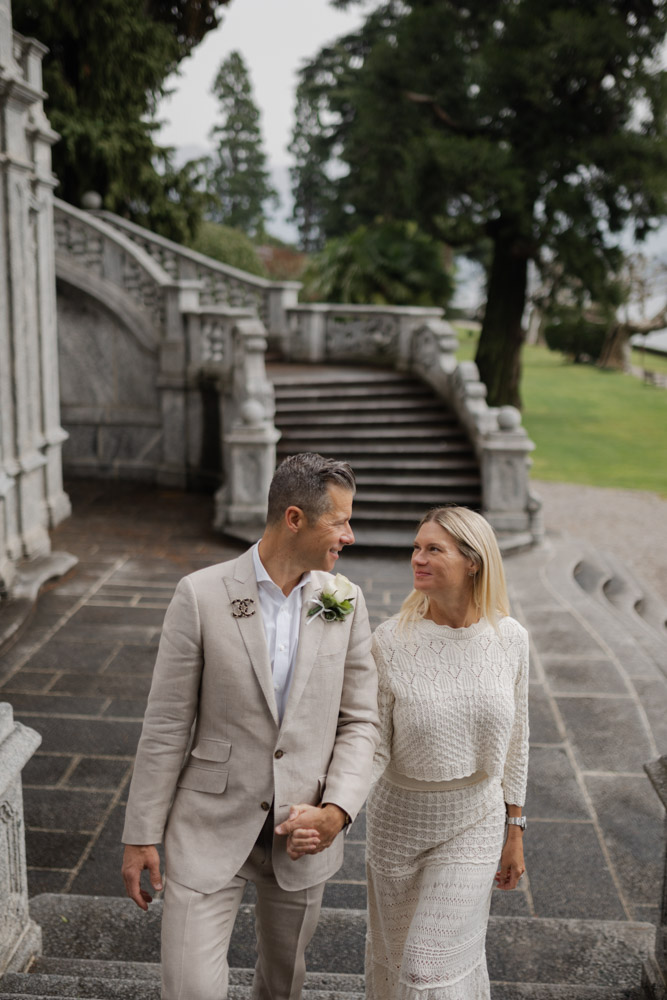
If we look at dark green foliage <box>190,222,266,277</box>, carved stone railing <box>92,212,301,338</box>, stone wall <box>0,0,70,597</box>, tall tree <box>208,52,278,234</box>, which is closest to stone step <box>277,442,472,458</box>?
stone wall <box>0,0,70,597</box>

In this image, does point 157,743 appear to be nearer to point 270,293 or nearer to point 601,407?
point 270,293

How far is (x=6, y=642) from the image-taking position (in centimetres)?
773

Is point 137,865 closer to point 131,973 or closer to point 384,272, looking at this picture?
point 131,973

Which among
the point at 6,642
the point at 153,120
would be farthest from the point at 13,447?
the point at 153,120

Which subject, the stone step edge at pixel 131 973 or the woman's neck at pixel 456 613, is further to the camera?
the stone step edge at pixel 131 973

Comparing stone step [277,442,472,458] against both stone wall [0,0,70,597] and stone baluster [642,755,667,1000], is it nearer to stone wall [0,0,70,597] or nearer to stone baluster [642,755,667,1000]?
stone wall [0,0,70,597]

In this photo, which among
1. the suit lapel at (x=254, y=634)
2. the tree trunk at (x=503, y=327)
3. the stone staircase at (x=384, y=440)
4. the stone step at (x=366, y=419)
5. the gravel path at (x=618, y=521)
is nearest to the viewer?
the suit lapel at (x=254, y=634)

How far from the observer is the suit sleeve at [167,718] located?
264cm

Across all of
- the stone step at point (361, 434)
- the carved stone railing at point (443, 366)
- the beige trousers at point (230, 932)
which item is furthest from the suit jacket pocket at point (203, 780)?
the stone step at point (361, 434)

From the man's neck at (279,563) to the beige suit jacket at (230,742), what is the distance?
0.23ft

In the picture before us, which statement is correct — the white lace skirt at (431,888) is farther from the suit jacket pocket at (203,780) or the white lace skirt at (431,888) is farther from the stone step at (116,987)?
the suit jacket pocket at (203,780)

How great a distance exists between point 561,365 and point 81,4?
82.7ft

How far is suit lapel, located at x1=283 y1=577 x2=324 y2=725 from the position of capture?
2.63 metres

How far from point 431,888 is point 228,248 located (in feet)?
83.6
